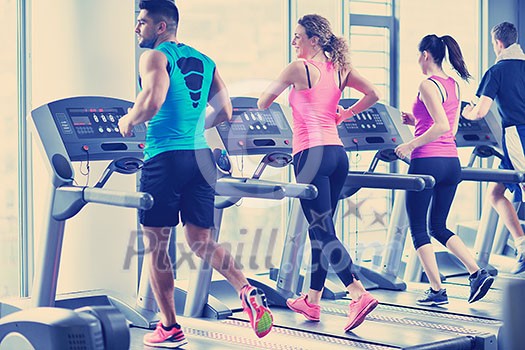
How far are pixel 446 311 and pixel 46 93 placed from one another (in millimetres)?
2499

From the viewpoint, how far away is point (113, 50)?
193 inches

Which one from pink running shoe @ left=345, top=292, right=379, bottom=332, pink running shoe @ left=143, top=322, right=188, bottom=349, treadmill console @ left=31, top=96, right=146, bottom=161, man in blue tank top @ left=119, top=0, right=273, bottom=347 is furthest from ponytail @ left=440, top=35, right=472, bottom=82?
pink running shoe @ left=143, top=322, right=188, bottom=349

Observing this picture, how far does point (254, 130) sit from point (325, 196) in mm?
633

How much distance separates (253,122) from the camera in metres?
4.73

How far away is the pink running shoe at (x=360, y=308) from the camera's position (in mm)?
4191

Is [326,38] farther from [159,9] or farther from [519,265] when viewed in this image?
[519,265]

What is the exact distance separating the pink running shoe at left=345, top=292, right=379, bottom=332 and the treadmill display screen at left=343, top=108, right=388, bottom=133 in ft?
4.31

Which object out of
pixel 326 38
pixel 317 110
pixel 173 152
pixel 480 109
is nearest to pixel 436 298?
pixel 480 109

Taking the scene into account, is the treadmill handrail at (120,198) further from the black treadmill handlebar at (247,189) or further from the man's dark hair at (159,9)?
the man's dark hair at (159,9)

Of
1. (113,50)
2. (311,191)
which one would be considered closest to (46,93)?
(113,50)

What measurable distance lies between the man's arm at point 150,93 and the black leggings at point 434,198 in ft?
5.64

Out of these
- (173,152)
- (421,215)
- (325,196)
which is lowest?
(421,215)

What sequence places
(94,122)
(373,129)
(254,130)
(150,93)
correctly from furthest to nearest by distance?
(373,129) < (254,130) < (94,122) < (150,93)

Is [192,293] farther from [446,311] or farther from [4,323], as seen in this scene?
[4,323]
